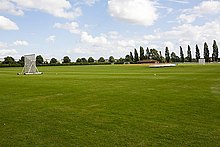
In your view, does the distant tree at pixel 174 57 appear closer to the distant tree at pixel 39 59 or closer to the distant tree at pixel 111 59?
the distant tree at pixel 111 59

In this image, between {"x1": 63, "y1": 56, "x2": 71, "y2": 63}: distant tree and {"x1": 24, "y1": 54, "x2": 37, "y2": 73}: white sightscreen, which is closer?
{"x1": 24, "y1": 54, "x2": 37, "y2": 73}: white sightscreen

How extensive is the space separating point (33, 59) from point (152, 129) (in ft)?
144

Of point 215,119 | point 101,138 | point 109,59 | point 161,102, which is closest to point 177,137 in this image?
point 101,138

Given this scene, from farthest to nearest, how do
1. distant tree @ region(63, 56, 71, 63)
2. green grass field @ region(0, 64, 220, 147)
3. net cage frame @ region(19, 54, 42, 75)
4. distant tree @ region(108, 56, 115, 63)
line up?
distant tree @ region(108, 56, 115, 63), distant tree @ region(63, 56, 71, 63), net cage frame @ region(19, 54, 42, 75), green grass field @ region(0, 64, 220, 147)

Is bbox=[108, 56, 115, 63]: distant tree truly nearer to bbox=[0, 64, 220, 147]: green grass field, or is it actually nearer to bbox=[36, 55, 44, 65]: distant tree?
bbox=[36, 55, 44, 65]: distant tree

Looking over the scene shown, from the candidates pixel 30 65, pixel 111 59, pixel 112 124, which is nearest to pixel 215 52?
pixel 111 59

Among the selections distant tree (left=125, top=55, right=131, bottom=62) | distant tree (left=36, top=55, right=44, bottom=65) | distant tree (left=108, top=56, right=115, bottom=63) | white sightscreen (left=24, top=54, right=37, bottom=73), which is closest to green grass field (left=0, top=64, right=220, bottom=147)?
white sightscreen (left=24, top=54, right=37, bottom=73)

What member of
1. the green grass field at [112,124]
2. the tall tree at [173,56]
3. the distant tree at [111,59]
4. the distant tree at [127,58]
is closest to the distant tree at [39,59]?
the distant tree at [111,59]

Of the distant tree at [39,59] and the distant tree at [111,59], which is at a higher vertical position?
the distant tree at [39,59]

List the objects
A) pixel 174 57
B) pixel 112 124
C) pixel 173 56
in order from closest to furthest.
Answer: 1. pixel 112 124
2. pixel 173 56
3. pixel 174 57

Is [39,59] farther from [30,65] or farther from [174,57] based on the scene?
[30,65]

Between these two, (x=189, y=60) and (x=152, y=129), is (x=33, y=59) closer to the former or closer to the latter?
(x=152, y=129)

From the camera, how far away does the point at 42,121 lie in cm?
888

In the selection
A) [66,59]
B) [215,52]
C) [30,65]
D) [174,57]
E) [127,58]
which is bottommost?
[174,57]
